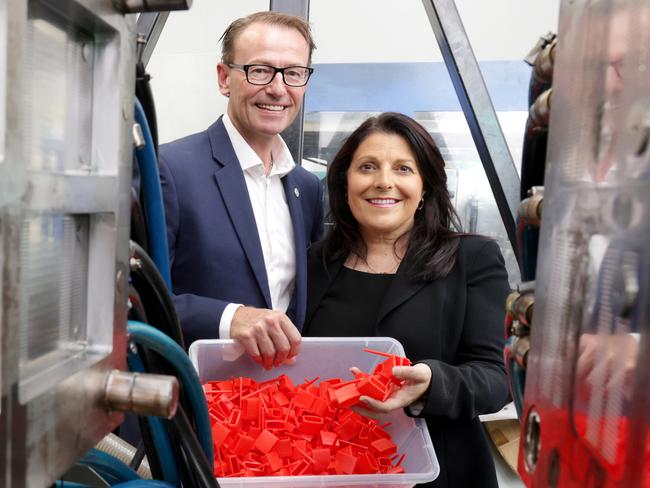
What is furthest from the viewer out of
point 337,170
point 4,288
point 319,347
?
point 337,170

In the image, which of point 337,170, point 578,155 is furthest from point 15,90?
point 337,170

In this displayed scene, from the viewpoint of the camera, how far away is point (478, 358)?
122 centimetres

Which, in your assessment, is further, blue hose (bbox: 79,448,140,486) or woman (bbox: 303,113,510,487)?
woman (bbox: 303,113,510,487)

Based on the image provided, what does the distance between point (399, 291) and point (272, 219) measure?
1.25 ft

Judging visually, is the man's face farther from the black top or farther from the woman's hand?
the woman's hand

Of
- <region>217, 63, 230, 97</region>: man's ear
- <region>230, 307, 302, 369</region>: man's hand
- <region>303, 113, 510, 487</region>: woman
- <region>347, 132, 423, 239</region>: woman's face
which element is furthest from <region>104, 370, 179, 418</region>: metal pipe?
<region>217, 63, 230, 97</region>: man's ear

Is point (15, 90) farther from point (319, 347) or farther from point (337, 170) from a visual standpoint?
point (337, 170)

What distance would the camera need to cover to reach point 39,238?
0.31 meters

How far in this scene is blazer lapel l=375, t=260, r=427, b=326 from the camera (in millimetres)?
1269

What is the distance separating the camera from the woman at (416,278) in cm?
119

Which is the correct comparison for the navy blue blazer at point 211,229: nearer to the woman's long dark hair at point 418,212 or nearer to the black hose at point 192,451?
the woman's long dark hair at point 418,212

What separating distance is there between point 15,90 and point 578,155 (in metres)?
0.31

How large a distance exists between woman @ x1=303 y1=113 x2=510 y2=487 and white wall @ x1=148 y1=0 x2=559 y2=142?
95cm

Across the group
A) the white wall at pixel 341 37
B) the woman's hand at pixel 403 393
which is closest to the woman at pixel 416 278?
the woman's hand at pixel 403 393
